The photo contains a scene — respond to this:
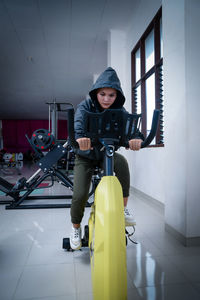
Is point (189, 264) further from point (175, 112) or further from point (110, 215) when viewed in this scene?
point (175, 112)

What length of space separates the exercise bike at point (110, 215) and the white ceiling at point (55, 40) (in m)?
3.10

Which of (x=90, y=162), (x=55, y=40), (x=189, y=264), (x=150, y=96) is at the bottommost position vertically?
(x=189, y=264)

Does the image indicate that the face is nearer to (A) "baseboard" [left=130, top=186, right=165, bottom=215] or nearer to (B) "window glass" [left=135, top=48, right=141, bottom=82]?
(A) "baseboard" [left=130, top=186, right=165, bottom=215]

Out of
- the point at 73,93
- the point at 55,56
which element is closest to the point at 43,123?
the point at 73,93

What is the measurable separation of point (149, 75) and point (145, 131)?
85 cm

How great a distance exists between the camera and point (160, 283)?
1155 mm

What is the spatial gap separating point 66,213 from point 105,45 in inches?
145

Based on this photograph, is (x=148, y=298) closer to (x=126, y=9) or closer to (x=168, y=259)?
(x=168, y=259)

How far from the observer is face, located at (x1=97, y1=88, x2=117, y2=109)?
1.12 m

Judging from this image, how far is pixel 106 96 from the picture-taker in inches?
44.2

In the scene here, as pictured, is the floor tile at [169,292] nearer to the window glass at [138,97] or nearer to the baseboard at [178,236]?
the baseboard at [178,236]

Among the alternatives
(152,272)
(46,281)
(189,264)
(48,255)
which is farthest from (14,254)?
(189,264)

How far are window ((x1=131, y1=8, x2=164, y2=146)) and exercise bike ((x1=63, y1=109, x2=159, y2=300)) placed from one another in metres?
1.87

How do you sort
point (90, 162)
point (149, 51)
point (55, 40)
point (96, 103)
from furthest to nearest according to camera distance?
point (55, 40) → point (149, 51) → point (90, 162) → point (96, 103)
